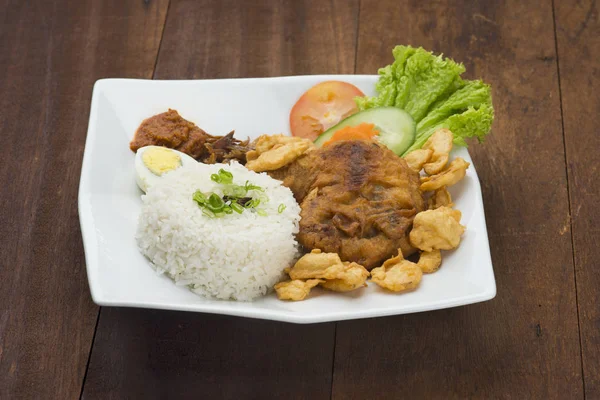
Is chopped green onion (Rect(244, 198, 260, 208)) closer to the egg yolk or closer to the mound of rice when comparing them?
the mound of rice

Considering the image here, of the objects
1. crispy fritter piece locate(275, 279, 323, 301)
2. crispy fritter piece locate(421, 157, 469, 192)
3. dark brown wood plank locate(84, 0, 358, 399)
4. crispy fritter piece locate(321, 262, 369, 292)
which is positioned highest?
crispy fritter piece locate(421, 157, 469, 192)

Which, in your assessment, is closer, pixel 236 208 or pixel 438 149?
pixel 236 208

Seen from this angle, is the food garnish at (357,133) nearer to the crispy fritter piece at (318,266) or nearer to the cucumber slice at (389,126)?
the cucumber slice at (389,126)

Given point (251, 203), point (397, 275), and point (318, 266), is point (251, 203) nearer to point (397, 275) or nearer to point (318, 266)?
point (318, 266)

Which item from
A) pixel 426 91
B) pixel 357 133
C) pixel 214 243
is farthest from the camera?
pixel 426 91

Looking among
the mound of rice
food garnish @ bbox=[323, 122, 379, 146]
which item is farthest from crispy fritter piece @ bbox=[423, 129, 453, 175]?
the mound of rice

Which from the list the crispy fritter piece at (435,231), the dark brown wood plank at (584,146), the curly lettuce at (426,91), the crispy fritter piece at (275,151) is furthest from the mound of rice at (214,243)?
the dark brown wood plank at (584,146)

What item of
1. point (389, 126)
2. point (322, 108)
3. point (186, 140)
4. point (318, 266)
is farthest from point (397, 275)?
point (186, 140)

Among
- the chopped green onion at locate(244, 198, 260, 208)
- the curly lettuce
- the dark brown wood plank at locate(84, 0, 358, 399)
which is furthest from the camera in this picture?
the curly lettuce
